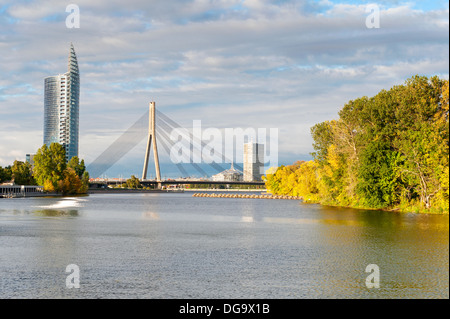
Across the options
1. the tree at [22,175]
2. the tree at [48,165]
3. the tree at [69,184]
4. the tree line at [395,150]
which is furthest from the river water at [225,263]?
the tree at [22,175]

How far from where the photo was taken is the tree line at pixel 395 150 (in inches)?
2319

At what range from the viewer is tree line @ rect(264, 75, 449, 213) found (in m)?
58.9

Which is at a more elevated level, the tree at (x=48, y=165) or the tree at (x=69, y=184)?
the tree at (x=48, y=165)

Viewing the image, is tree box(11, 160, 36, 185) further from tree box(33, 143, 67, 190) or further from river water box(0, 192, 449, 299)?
river water box(0, 192, 449, 299)

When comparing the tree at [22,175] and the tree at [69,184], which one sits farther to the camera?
the tree at [22,175]

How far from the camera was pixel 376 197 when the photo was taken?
67.7 metres

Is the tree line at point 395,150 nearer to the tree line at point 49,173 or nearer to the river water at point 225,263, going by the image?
the river water at point 225,263

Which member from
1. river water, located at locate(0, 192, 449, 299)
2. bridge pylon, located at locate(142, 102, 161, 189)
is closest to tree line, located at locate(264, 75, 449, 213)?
river water, located at locate(0, 192, 449, 299)

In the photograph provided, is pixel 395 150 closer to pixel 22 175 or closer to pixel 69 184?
pixel 69 184

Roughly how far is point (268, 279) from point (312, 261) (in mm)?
5236

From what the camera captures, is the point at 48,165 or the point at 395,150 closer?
the point at 395,150

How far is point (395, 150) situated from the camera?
66.8m

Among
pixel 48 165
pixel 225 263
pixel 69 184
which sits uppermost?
pixel 48 165

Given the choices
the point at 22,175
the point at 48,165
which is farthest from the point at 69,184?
the point at 22,175
